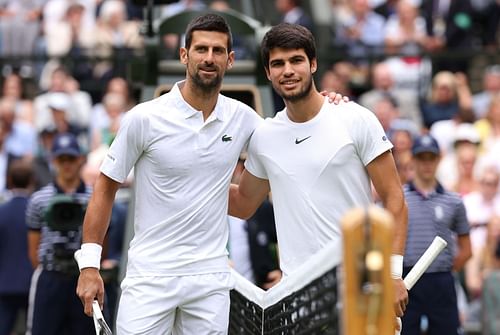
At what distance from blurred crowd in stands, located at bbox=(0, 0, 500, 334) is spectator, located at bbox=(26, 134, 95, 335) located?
10.8ft

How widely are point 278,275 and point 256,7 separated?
359cm

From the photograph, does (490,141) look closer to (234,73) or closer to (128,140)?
(234,73)

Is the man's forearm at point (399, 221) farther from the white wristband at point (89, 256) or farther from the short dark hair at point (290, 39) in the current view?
the white wristband at point (89, 256)

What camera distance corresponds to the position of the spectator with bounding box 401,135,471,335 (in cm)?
1099

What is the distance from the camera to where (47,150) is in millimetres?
16859

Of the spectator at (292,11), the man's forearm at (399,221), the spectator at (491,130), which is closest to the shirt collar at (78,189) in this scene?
the man's forearm at (399,221)

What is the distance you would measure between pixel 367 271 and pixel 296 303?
1.66 m

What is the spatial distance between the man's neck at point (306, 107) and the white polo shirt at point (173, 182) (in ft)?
1.36

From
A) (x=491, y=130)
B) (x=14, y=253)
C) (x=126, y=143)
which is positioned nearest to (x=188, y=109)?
(x=126, y=143)

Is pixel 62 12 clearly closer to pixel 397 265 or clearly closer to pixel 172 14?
pixel 172 14

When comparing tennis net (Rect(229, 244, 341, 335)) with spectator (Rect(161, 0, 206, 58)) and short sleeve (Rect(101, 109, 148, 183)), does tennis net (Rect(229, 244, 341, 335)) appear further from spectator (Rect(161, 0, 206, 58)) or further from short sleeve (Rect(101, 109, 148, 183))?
spectator (Rect(161, 0, 206, 58))

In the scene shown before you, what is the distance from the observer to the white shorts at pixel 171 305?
7.97 meters

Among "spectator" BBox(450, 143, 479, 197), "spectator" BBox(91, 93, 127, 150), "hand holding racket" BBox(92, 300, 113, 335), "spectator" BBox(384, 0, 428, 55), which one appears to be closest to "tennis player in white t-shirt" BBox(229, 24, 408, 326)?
"hand holding racket" BBox(92, 300, 113, 335)

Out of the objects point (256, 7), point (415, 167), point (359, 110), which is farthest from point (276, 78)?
point (256, 7)
